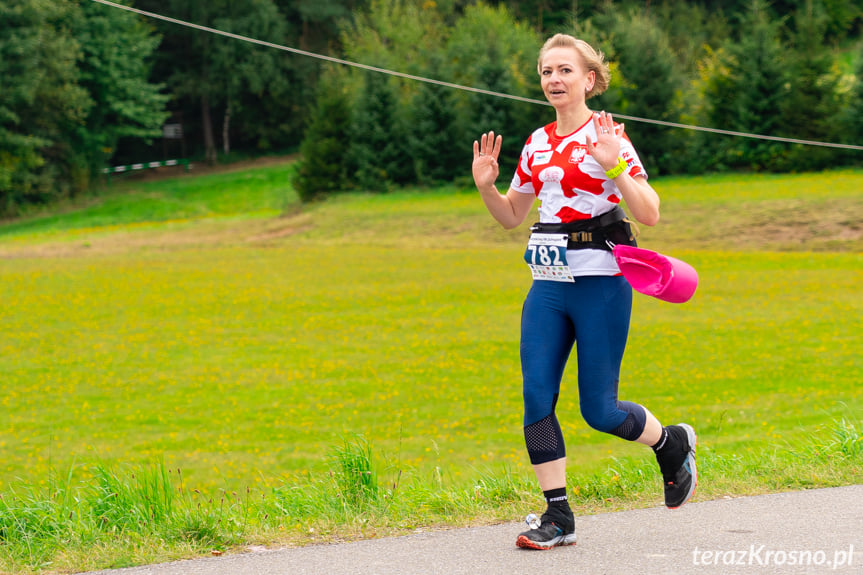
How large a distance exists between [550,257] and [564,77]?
808mm

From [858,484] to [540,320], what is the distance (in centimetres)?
195

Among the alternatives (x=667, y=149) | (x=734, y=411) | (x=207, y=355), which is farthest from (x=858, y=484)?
(x=667, y=149)

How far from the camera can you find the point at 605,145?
420 cm

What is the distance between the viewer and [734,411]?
37.7 feet

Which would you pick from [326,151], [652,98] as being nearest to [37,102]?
[326,151]

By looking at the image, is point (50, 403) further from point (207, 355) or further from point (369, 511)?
point (369, 511)

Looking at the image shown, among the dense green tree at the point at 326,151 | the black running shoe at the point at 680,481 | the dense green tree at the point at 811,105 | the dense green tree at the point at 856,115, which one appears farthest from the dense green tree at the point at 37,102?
the black running shoe at the point at 680,481

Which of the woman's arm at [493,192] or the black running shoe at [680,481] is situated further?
the woman's arm at [493,192]

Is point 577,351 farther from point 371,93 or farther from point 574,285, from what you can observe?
point 371,93

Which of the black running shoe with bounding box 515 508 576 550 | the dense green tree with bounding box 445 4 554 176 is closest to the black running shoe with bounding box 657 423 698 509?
the black running shoe with bounding box 515 508 576 550

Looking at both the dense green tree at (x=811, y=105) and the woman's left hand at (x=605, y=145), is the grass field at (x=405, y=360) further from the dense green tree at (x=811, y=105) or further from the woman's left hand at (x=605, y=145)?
the dense green tree at (x=811, y=105)

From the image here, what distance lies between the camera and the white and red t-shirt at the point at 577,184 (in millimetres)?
4383

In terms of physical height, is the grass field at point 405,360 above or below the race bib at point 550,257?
below

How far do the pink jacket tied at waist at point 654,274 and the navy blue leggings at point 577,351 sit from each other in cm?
15
